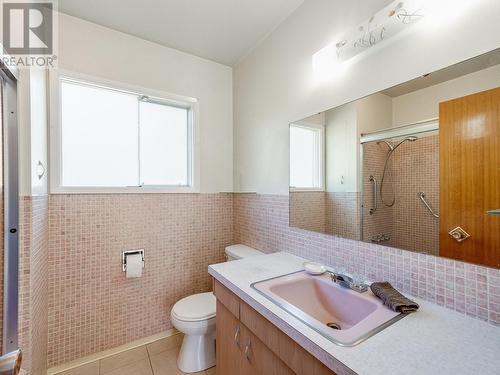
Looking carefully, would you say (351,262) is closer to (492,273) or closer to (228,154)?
(492,273)

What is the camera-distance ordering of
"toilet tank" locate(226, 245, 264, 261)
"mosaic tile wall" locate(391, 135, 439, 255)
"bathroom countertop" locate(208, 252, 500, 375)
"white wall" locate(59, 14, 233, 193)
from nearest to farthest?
"bathroom countertop" locate(208, 252, 500, 375) → "mosaic tile wall" locate(391, 135, 439, 255) → "white wall" locate(59, 14, 233, 193) → "toilet tank" locate(226, 245, 264, 261)

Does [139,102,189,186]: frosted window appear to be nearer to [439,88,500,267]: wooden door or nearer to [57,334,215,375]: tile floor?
[57,334,215,375]: tile floor

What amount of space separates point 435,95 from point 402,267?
0.77 metres

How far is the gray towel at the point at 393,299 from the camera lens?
85cm

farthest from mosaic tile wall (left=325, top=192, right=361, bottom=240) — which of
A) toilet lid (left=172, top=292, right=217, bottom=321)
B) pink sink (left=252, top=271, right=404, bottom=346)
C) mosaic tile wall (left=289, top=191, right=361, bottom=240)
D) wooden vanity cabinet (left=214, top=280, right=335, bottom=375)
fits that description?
toilet lid (left=172, top=292, right=217, bottom=321)

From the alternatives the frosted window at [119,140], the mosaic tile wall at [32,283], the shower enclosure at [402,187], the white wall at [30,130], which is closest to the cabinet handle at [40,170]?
the white wall at [30,130]

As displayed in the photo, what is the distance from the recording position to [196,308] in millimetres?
1714

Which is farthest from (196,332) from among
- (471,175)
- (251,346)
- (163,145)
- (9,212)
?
(471,175)

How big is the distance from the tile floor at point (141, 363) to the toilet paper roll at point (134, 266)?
0.63 m

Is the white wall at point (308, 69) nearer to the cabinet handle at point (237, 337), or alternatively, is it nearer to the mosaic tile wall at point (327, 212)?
the mosaic tile wall at point (327, 212)

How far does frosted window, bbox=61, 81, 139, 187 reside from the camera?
171 centimetres

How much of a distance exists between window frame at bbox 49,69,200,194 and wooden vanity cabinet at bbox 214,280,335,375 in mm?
1077

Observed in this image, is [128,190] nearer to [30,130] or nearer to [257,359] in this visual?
[30,130]

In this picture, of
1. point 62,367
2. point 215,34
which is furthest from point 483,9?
point 62,367
